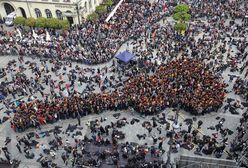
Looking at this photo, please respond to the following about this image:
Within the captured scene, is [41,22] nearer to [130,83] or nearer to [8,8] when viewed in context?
[8,8]

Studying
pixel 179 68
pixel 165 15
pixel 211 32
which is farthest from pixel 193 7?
pixel 179 68

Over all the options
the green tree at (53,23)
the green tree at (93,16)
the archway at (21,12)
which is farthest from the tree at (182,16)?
the archway at (21,12)

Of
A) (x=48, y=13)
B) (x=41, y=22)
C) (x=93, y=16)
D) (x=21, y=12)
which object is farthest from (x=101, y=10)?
(x=21, y=12)

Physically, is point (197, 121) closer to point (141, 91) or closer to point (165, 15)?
point (141, 91)

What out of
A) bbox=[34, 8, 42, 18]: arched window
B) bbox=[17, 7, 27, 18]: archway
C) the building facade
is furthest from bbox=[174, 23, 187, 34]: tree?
bbox=[17, 7, 27, 18]: archway

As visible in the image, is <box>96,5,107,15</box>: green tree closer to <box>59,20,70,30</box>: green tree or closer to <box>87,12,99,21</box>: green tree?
<box>87,12,99,21</box>: green tree

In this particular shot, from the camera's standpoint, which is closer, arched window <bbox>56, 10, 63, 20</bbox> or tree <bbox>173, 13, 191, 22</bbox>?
tree <bbox>173, 13, 191, 22</bbox>
